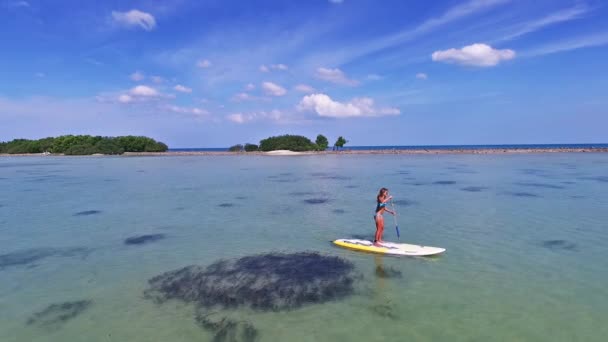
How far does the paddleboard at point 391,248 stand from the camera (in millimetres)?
12789

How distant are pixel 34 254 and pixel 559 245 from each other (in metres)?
20.3

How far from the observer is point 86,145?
116875 mm

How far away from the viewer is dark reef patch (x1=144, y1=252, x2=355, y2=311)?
9516mm

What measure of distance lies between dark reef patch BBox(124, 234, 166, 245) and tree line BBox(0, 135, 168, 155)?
110859 millimetres

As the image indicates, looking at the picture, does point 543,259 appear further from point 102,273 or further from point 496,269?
point 102,273

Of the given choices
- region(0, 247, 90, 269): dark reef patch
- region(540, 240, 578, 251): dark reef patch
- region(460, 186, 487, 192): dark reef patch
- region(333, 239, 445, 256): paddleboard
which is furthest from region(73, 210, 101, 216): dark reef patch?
region(460, 186, 487, 192): dark reef patch

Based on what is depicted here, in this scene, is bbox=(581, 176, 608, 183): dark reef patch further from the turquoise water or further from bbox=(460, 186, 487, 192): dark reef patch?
bbox=(460, 186, 487, 192): dark reef patch

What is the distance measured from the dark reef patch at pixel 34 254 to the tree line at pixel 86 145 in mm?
111033

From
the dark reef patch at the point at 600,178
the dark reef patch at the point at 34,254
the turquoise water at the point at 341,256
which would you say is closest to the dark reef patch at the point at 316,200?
the turquoise water at the point at 341,256

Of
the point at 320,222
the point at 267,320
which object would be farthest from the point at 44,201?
the point at 267,320

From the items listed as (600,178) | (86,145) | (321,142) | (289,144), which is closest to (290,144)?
(289,144)

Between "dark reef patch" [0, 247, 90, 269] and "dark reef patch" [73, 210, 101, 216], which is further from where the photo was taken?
"dark reef patch" [73, 210, 101, 216]

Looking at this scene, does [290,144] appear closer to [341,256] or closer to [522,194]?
[522,194]

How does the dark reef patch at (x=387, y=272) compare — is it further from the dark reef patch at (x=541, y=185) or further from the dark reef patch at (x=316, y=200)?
the dark reef patch at (x=541, y=185)
